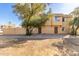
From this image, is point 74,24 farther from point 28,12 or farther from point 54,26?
point 28,12

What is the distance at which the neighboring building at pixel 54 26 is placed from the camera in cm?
194

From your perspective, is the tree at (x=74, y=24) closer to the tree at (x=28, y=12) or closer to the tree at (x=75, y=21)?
the tree at (x=75, y=21)

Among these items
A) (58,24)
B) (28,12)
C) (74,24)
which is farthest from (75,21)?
(28,12)

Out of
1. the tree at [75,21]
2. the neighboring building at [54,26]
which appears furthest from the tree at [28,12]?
the tree at [75,21]

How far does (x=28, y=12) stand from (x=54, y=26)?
302 millimetres

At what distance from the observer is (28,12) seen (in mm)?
1977

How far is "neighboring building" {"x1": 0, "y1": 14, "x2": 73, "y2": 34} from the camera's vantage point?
1.94 meters

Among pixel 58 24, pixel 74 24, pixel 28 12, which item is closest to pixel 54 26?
pixel 58 24

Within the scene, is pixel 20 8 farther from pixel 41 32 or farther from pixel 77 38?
pixel 77 38

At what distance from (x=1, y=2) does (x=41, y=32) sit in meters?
0.51

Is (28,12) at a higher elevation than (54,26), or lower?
higher

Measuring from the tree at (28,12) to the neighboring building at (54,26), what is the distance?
0.05m

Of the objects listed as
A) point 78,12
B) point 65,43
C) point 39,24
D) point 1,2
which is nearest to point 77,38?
point 65,43

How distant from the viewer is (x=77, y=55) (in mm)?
1906
